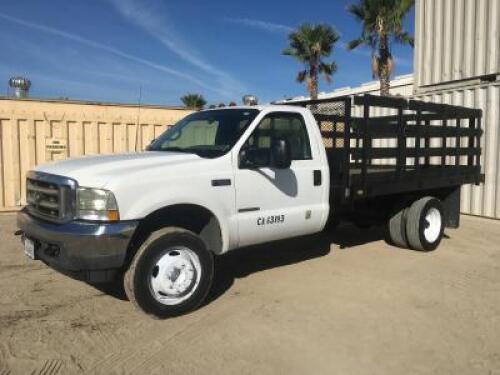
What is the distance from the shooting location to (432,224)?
7.19m

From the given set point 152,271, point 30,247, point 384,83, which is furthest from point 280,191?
point 384,83

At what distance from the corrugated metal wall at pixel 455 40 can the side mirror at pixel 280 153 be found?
22.9 ft

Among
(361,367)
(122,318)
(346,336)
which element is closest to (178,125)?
(122,318)

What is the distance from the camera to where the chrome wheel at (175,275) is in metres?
4.24

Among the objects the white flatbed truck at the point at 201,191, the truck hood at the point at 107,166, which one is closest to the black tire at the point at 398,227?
the white flatbed truck at the point at 201,191

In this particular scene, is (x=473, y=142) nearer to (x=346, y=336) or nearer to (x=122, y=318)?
(x=346, y=336)

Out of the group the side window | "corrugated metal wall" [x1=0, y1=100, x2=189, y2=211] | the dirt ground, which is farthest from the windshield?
"corrugated metal wall" [x1=0, y1=100, x2=189, y2=211]

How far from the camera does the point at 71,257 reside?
12.6 ft

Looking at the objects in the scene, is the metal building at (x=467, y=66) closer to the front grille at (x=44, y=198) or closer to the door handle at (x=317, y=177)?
the door handle at (x=317, y=177)

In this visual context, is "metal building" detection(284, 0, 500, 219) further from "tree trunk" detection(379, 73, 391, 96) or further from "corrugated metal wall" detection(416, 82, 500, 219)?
"tree trunk" detection(379, 73, 391, 96)

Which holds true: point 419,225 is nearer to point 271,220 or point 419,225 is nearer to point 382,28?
point 271,220

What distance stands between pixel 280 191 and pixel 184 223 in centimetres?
111

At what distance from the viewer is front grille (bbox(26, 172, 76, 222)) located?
4.01m

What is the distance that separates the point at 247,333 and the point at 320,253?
303 centimetres
